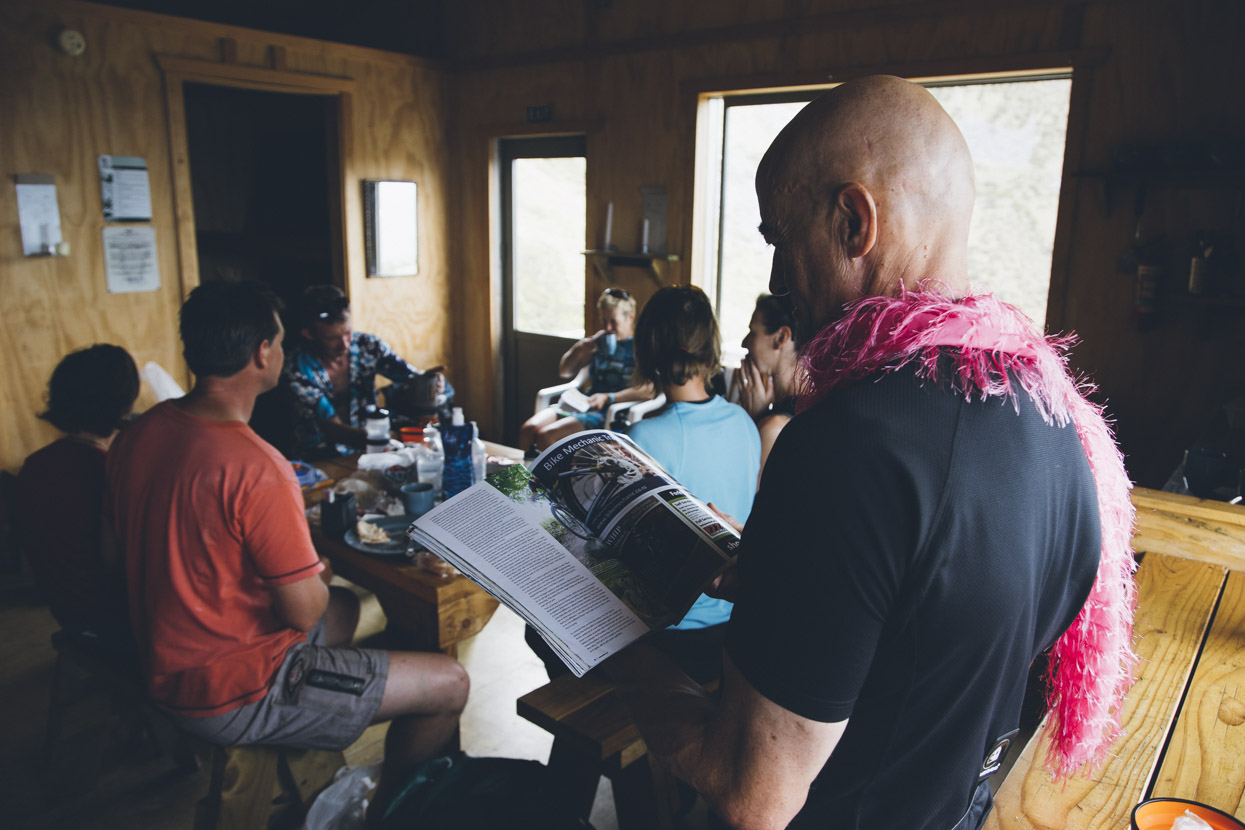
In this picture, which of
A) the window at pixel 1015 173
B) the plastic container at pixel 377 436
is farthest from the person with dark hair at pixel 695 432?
the window at pixel 1015 173

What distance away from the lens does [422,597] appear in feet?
6.75

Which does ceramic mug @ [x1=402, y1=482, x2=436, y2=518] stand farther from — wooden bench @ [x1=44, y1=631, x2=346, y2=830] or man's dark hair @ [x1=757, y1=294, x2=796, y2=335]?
man's dark hair @ [x1=757, y1=294, x2=796, y2=335]

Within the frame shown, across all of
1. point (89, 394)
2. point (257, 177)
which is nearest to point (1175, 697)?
point (89, 394)

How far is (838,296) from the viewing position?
76 cm

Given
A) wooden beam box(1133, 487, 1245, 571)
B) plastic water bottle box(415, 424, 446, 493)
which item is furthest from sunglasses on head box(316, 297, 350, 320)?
wooden beam box(1133, 487, 1245, 571)

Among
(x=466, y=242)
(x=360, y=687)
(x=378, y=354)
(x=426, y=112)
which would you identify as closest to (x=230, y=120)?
(x=426, y=112)

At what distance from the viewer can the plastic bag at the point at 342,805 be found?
191cm

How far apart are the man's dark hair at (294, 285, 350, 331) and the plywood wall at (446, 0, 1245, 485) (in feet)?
5.87

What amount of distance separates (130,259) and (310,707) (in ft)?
10.5

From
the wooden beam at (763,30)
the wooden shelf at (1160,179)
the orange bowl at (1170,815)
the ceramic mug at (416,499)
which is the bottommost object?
the ceramic mug at (416,499)

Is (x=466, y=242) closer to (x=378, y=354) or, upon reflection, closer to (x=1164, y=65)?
(x=378, y=354)

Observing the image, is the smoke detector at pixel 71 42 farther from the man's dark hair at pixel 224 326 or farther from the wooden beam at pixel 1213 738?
the wooden beam at pixel 1213 738

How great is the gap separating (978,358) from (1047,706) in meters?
0.58

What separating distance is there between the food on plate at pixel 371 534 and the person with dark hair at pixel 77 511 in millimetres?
572
